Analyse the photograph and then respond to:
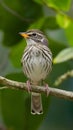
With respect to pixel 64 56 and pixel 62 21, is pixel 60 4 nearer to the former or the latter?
pixel 62 21

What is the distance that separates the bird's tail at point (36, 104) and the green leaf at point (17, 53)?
9.0 inches

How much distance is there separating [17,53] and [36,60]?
349 mm

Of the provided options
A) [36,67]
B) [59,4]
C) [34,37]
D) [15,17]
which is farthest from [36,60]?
[15,17]

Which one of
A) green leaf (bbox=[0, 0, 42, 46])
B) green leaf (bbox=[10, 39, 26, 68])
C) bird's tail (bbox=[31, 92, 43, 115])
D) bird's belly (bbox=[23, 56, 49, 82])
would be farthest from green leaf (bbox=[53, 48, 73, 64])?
green leaf (bbox=[0, 0, 42, 46])

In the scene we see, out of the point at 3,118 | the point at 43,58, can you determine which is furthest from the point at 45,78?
the point at 3,118

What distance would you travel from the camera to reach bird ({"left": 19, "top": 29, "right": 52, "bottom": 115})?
11.4ft

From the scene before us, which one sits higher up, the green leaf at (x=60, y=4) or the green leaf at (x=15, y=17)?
the green leaf at (x=15, y=17)

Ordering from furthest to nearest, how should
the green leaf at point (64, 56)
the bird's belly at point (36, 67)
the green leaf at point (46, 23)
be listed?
the green leaf at point (46, 23) < the bird's belly at point (36, 67) < the green leaf at point (64, 56)

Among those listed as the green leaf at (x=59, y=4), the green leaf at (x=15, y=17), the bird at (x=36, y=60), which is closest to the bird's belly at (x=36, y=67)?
the bird at (x=36, y=60)

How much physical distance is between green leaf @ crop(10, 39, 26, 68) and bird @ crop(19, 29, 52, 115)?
19 centimetres

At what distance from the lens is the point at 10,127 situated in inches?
147

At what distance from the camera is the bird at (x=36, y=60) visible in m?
3.47

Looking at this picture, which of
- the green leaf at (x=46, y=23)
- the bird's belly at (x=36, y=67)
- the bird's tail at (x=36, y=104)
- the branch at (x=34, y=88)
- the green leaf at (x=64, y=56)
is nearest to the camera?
the branch at (x=34, y=88)

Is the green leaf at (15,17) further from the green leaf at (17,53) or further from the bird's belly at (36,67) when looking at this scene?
the bird's belly at (36,67)
